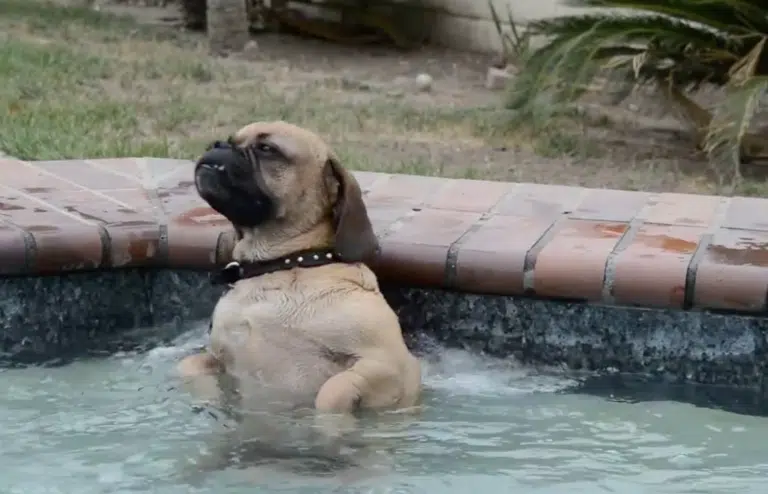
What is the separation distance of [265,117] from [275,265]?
475cm

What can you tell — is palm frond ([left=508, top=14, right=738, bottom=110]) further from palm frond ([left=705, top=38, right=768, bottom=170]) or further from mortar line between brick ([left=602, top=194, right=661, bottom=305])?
mortar line between brick ([left=602, top=194, right=661, bottom=305])

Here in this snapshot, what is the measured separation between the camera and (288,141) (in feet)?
13.1

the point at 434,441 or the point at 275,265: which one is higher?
the point at 275,265

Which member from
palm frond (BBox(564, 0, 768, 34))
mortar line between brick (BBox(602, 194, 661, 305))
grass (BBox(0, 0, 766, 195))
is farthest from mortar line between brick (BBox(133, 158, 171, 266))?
palm frond (BBox(564, 0, 768, 34))

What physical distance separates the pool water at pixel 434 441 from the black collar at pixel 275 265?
0.37 metres

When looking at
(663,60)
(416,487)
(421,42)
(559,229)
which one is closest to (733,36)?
(663,60)

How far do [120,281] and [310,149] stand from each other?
0.94 metres

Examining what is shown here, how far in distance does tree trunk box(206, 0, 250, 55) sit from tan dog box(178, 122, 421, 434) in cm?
823

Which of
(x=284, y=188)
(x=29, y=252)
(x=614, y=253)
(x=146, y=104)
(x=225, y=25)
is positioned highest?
(x=284, y=188)

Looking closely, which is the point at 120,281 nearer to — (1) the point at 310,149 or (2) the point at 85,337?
(2) the point at 85,337

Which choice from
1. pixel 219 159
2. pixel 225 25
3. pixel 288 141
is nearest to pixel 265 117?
pixel 225 25

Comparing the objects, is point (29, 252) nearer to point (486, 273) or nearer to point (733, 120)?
point (486, 273)

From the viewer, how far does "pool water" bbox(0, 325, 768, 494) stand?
342 cm

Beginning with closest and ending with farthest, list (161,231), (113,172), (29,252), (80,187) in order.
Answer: (29,252) → (161,231) → (80,187) → (113,172)
